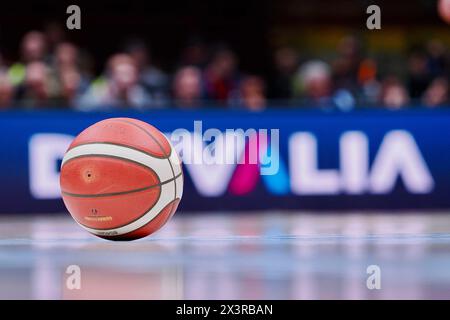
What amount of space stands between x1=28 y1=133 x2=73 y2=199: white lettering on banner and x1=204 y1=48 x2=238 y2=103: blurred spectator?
2.50 metres

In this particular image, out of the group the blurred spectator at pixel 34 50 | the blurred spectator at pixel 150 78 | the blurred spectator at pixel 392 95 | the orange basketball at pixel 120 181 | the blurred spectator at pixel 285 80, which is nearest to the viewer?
the orange basketball at pixel 120 181

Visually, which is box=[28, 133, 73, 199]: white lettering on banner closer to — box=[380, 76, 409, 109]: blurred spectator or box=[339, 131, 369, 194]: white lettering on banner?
box=[339, 131, 369, 194]: white lettering on banner

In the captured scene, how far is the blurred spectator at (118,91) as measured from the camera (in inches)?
514

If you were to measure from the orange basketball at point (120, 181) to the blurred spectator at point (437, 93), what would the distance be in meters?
5.95

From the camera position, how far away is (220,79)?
14.5 m

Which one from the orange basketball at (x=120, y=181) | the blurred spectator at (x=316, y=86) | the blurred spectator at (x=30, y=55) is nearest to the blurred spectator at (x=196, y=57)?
the blurred spectator at (x=316, y=86)

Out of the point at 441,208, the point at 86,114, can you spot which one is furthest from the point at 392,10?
the point at 86,114

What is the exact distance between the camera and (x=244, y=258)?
7.96 meters

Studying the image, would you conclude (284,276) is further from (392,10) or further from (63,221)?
(392,10)

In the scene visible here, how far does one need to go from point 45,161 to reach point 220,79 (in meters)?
3.17

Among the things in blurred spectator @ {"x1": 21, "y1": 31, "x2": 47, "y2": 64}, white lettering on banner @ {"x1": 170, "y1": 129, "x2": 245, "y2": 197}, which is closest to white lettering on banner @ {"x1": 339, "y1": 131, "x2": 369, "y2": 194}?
white lettering on banner @ {"x1": 170, "y1": 129, "x2": 245, "y2": 197}

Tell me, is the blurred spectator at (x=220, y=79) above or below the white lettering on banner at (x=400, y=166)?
above

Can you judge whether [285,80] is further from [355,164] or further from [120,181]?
[120,181]

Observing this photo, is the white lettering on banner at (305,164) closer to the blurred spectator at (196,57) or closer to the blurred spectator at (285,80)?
the blurred spectator at (285,80)
